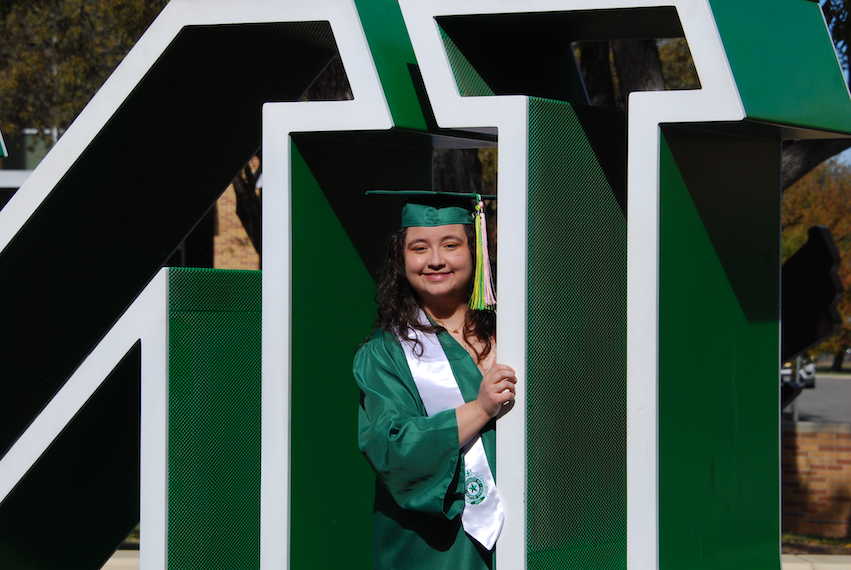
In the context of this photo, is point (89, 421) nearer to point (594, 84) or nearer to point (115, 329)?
point (115, 329)

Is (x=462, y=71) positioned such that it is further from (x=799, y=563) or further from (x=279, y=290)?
(x=799, y=563)

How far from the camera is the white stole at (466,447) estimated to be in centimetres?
282

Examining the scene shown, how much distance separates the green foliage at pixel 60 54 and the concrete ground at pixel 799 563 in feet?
19.0

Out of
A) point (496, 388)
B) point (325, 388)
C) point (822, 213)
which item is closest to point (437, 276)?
point (496, 388)

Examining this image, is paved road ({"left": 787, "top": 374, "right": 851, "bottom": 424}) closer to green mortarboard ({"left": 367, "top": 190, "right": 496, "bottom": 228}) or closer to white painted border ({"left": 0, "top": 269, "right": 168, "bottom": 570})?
green mortarboard ({"left": 367, "top": 190, "right": 496, "bottom": 228})

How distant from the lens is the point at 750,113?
2.56 meters

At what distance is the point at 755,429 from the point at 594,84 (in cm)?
533

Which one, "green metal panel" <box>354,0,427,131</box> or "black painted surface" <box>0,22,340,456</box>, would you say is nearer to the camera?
"green metal panel" <box>354,0,427,131</box>

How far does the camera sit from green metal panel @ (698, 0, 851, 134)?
2623mm

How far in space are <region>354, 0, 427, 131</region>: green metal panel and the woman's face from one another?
0.34 m

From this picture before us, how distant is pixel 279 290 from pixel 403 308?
37cm

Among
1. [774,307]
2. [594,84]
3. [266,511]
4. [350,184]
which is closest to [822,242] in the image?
[594,84]

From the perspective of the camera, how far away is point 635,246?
8.80 ft

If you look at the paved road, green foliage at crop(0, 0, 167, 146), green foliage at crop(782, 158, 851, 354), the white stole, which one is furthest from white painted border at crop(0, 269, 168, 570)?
green foliage at crop(782, 158, 851, 354)
